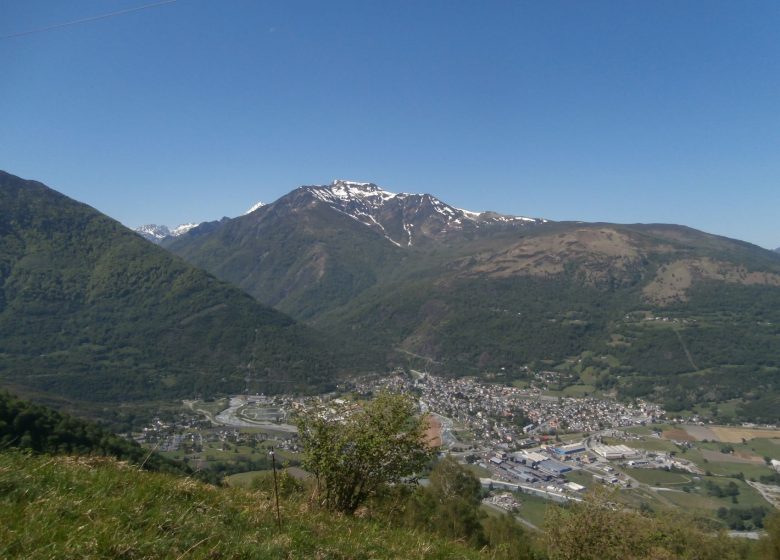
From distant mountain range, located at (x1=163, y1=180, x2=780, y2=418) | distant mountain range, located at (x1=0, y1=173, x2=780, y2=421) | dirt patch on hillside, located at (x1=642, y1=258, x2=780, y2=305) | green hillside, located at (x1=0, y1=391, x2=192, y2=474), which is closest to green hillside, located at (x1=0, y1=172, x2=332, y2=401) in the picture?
distant mountain range, located at (x1=0, y1=173, x2=780, y2=421)

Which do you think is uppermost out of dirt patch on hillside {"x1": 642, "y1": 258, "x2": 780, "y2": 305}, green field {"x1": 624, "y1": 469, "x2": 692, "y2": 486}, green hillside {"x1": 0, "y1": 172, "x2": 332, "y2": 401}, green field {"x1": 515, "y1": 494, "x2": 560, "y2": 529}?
dirt patch on hillside {"x1": 642, "y1": 258, "x2": 780, "y2": 305}

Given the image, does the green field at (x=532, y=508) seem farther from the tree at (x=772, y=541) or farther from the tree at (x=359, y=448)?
the tree at (x=359, y=448)

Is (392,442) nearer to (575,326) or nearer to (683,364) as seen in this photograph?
(683,364)

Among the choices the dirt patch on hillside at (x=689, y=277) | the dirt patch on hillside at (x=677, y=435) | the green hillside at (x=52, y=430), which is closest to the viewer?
the green hillside at (x=52, y=430)

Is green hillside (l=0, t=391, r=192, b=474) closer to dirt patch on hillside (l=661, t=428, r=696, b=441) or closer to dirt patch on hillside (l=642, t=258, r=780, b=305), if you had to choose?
dirt patch on hillside (l=661, t=428, r=696, b=441)

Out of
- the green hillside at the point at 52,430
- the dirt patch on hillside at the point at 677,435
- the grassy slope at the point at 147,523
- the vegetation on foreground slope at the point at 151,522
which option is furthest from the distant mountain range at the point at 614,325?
the grassy slope at the point at 147,523

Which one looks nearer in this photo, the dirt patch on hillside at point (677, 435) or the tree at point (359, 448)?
the tree at point (359, 448)

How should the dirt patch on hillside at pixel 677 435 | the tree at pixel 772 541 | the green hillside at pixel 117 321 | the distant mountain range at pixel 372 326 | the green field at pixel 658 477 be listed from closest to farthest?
1. the tree at pixel 772 541
2. the green field at pixel 658 477
3. the dirt patch on hillside at pixel 677 435
4. the green hillside at pixel 117 321
5. the distant mountain range at pixel 372 326
